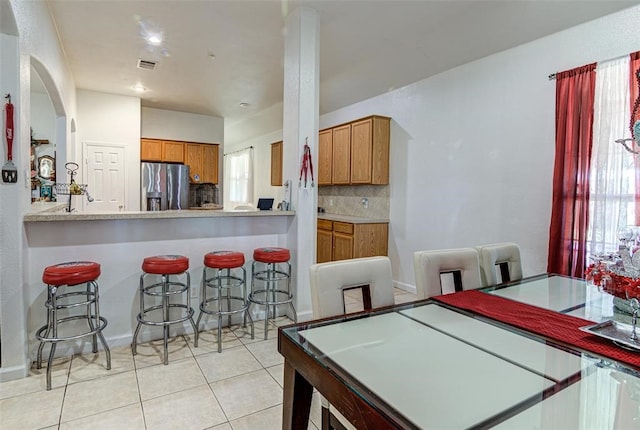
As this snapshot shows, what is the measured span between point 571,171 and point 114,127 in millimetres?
6299

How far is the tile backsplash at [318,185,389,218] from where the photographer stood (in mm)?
4961

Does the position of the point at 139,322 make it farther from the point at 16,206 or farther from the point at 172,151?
the point at 172,151

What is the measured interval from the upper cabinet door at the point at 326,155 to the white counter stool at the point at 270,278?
2463 mm

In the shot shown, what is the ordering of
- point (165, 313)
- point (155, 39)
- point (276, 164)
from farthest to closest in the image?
1. point (276, 164)
2. point (155, 39)
3. point (165, 313)

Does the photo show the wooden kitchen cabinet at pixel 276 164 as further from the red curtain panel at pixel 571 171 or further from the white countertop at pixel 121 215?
the red curtain panel at pixel 571 171

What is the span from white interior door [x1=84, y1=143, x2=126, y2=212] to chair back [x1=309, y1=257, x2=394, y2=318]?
217 inches

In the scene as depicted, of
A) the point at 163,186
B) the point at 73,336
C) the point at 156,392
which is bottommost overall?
the point at 156,392

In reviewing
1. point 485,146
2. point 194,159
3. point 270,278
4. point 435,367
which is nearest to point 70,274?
point 270,278

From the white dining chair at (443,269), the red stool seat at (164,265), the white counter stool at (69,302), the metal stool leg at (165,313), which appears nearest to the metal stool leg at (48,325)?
the white counter stool at (69,302)

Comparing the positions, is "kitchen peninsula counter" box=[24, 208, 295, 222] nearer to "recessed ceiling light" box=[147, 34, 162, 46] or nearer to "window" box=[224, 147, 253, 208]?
"recessed ceiling light" box=[147, 34, 162, 46]

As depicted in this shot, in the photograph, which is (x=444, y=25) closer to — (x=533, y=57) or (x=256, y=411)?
(x=533, y=57)

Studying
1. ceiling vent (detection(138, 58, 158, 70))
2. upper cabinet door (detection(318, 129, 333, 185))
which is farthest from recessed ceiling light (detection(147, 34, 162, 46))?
upper cabinet door (detection(318, 129, 333, 185))

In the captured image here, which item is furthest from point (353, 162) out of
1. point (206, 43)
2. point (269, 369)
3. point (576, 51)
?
point (269, 369)

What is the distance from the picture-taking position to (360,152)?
15.9 feet
